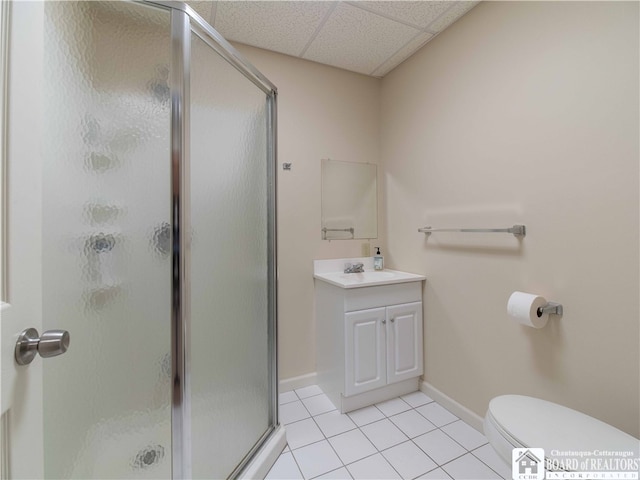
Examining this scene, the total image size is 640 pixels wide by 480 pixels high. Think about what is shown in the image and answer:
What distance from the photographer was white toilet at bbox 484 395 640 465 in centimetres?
86

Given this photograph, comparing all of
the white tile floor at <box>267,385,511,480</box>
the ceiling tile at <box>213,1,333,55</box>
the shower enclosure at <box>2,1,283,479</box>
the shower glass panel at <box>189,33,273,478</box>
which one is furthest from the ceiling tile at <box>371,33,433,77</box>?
the white tile floor at <box>267,385,511,480</box>

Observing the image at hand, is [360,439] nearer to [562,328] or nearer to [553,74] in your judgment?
[562,328]

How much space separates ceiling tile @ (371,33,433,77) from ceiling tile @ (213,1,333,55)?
616mm

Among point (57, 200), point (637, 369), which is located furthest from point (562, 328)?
point (57, 200)

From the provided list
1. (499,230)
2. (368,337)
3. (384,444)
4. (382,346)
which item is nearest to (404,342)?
(382,346)

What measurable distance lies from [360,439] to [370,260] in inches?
46.4

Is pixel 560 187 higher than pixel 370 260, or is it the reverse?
pixel 560 187

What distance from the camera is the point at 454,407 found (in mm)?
1697

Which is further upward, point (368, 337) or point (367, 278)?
point (367, 278)

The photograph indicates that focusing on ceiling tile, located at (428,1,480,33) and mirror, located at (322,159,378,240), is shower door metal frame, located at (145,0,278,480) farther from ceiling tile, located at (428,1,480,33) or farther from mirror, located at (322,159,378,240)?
ceiling tile, located at (428,1,480,33)

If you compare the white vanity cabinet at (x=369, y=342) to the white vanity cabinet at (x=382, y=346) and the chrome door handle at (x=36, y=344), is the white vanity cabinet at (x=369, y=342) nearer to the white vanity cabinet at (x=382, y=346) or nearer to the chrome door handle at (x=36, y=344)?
the white vanity cabinet at (x=382, y=346)

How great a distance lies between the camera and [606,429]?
935 millimetres

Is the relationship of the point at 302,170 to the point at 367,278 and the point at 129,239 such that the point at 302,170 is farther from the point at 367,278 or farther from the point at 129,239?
the point at 129,239

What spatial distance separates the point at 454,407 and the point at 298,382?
1014 millimetres
